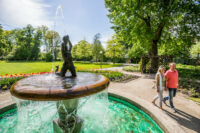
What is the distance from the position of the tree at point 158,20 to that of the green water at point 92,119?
30.5ft

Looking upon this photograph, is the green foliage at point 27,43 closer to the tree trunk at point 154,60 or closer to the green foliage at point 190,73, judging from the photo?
the tree trunk at point 154,60

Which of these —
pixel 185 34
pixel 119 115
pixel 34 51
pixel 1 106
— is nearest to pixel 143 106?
pixel 119 115

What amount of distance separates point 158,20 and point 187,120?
11.8m

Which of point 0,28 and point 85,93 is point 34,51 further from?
point 85,93

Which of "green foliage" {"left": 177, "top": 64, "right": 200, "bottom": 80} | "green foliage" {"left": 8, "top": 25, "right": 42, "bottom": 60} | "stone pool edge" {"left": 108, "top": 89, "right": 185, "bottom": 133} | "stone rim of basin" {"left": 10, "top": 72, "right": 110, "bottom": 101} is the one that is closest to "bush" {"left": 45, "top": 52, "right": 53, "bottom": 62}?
"green foliage" {"left": 8, "top": 25, "right": 42, "bottom": 60}

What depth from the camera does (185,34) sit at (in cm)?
1167

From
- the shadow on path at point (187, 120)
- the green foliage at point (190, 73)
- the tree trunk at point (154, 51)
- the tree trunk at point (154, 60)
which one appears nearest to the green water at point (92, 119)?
the shadow on path at point (187, 120)

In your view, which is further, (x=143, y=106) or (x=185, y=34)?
(x=185, y=34)

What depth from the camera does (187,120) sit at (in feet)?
10.6

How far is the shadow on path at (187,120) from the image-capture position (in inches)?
114

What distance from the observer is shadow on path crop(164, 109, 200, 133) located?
9.54 ft

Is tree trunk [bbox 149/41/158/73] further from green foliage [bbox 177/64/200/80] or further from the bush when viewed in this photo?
the bush

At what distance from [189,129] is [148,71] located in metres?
10.9

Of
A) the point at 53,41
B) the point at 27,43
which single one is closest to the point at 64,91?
the point at 53,41
